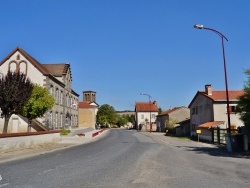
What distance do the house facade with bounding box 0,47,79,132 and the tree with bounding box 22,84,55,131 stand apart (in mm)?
5157

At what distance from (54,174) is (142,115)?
109m

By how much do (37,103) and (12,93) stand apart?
979 centimetres

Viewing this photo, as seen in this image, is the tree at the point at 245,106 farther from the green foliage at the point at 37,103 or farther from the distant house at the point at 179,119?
the distant house at the point at 179,119

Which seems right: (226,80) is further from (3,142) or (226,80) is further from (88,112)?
(88,112)

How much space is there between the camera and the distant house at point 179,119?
2372 inches

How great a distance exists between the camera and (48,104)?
38.6 meters

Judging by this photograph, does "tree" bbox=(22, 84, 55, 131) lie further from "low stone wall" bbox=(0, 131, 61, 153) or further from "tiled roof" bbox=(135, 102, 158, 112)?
"tiled roof" bbox=(135, 102, 158, 112)

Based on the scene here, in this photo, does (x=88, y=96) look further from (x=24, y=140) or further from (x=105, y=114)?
(x=24, y=140)

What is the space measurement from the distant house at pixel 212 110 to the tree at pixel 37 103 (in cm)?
1899

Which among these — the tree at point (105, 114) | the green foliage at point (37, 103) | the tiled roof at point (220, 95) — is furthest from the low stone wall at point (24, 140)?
the tree at point (105, 114)

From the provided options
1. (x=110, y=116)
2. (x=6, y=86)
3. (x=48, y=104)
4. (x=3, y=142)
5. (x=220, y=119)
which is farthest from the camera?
(x=110, y=116)

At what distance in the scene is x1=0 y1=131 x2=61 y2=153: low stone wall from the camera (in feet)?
69.6

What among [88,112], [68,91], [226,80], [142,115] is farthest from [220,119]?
[142,115]

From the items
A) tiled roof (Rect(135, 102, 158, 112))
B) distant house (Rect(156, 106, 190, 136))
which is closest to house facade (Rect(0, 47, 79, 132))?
distant house (Rect(156, 106, 190, 136))
